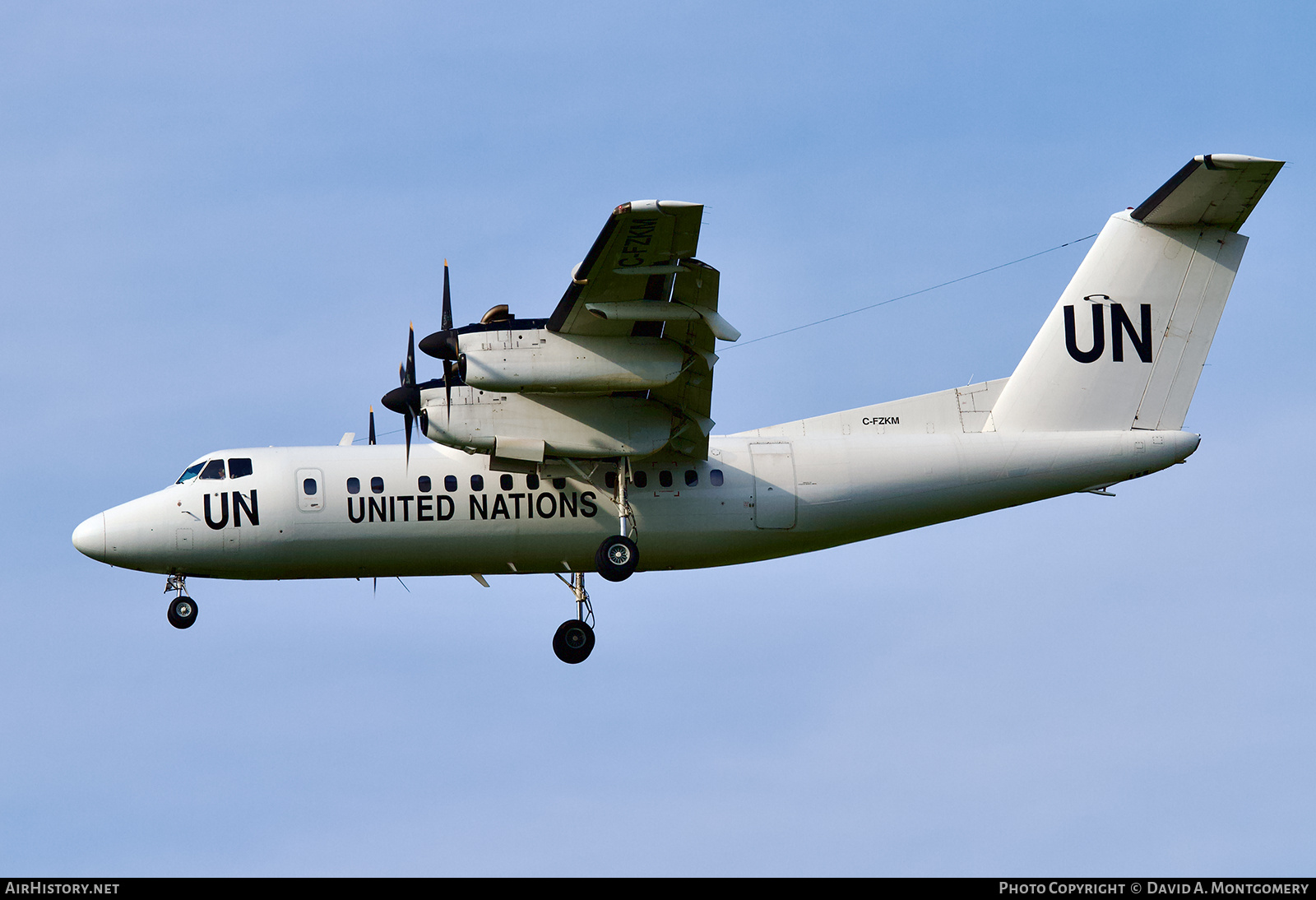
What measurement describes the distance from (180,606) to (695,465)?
8.04m

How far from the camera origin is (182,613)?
23.9 m

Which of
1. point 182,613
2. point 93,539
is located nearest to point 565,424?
point 182,613

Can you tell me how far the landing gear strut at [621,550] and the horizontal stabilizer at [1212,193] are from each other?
9.12 metres

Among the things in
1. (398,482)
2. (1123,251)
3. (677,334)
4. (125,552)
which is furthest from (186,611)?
Answer: (1123,251)

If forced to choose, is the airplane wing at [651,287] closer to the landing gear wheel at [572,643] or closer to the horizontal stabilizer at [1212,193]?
the landing gear wheel at [572,643]

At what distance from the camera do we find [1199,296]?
24.6 m

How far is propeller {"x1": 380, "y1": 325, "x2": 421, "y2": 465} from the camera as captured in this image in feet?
73.2

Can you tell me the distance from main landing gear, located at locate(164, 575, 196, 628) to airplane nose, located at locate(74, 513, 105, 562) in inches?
42.5

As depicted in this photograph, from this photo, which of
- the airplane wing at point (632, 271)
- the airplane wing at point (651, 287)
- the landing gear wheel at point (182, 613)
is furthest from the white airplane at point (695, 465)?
the airplane wing at point (632, 271)

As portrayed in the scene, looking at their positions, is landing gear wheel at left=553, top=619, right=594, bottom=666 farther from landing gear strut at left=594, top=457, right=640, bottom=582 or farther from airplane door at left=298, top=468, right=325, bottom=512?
airplane door at left=298, top=468, right=325, bottom=512

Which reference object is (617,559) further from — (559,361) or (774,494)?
(559,361)

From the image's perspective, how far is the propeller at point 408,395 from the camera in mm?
22297
